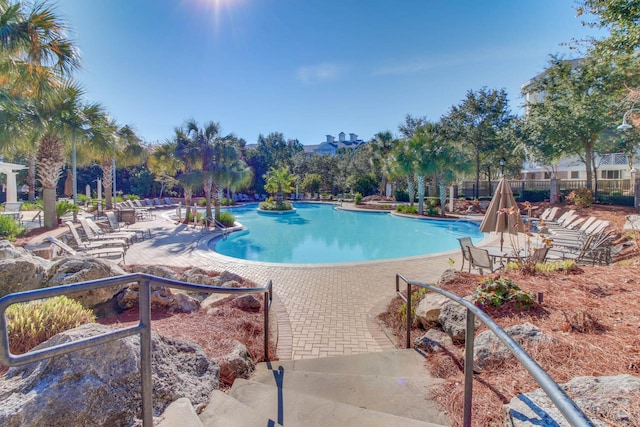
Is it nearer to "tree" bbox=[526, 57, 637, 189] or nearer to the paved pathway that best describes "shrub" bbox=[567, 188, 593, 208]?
"tree" bbox=[526, 57, 637, 189]

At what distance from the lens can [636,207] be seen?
1623cm

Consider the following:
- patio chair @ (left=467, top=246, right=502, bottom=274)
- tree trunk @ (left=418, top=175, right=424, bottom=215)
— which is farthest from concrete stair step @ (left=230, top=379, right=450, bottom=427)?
tree trunk @ (left=418, top=175, right=424, bottom=215)

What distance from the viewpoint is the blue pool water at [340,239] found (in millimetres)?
12438

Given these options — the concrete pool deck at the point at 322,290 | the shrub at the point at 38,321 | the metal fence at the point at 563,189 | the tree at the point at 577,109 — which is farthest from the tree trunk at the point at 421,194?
the shrub at the point at 38,321

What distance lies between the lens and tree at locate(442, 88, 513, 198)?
27094 mm

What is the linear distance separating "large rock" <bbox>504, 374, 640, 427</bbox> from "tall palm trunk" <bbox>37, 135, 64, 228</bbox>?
13.9 m

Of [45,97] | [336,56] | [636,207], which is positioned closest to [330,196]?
[336,56]

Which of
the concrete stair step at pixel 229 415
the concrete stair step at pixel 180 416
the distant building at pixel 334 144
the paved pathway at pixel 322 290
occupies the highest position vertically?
the distant building at pixel 334 144

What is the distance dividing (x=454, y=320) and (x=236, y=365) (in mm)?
2523

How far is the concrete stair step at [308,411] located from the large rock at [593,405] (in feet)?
1.87

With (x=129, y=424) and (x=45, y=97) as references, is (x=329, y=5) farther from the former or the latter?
(x=129, y=424)

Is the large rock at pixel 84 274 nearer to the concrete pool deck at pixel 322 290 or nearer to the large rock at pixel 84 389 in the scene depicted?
the concrete pool deck at pixel 322 290

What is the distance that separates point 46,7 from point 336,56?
447 inches

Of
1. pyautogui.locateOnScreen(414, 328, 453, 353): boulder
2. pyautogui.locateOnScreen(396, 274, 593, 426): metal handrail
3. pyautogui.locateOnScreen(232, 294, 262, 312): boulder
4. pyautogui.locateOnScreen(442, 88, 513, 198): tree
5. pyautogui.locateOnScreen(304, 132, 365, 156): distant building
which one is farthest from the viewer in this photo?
pyautogui.locateOnScreen(304, 132, 365, 156): distant building
